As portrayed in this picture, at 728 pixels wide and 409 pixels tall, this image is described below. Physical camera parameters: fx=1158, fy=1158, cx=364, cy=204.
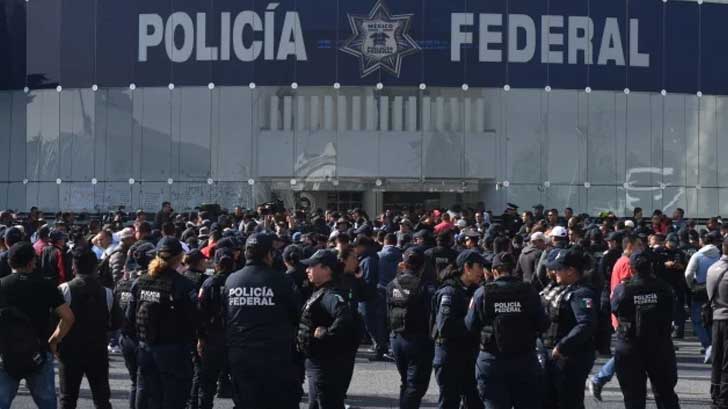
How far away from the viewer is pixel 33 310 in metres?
9.38

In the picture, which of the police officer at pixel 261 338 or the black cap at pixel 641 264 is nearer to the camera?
the police officer at pixel 261 338

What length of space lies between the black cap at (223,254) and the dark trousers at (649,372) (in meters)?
3.75

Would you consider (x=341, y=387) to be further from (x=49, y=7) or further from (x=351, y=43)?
(x=49, y=7)

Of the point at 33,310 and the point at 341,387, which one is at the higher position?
the point at 33,310

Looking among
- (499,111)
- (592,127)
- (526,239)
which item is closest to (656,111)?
(592,127)

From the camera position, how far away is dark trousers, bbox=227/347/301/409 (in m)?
8.80

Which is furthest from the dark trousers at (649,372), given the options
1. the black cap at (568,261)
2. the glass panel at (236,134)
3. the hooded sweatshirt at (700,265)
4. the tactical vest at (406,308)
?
the glass panel at (236,134)

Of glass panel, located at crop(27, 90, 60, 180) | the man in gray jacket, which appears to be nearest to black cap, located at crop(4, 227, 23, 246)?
the man in gray jacket

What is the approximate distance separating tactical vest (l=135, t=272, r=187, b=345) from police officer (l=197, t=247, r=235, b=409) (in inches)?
35.3

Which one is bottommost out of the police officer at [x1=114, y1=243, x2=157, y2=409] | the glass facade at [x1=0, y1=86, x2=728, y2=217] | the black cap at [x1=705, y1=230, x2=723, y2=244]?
the police officer at [x1=114, y1=243, x2=157, y2=409]

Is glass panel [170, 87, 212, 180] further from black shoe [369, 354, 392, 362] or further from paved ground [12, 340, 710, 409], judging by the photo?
black shoe [369, 354, 392, 362]

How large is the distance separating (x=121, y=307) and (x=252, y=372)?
7.18 feet

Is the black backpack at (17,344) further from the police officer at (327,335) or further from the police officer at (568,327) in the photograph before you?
the police officer at (568,327)

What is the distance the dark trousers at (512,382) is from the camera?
9273 millimetres
